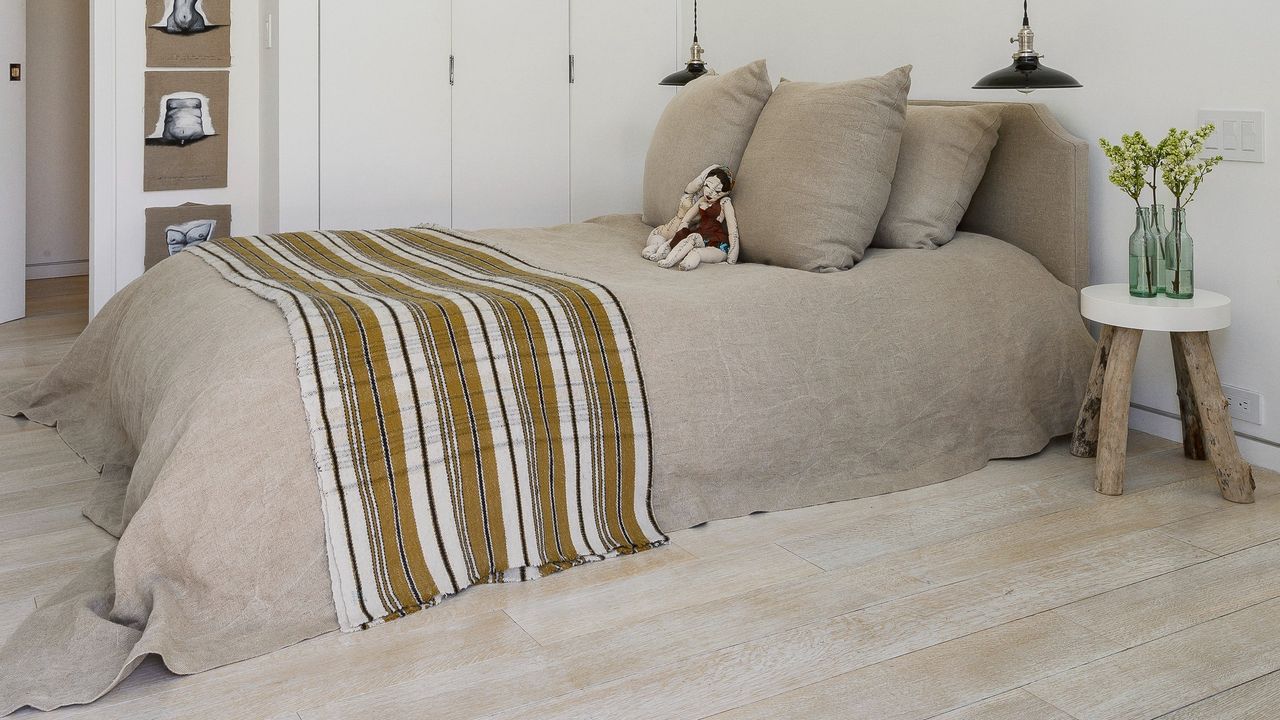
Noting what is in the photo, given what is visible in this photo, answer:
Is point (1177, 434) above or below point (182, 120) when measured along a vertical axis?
below

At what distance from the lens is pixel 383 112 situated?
4.34 meters

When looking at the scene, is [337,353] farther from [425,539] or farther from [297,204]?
[297,204]

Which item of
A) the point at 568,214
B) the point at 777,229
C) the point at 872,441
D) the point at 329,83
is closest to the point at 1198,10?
the point at 777,229

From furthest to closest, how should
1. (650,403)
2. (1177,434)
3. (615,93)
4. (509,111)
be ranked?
1. (615,93)
2. (509,111)
3. (1177,434)
4. (650,403)

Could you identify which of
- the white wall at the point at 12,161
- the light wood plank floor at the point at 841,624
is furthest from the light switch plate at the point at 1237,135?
the white wall at the point at 12,161

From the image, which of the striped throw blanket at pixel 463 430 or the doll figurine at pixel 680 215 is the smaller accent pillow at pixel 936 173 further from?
the striped throw blanket at pixel 463 430

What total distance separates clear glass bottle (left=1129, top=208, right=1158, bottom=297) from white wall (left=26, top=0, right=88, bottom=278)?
16.2 feet

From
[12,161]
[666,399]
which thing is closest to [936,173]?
[666,399]

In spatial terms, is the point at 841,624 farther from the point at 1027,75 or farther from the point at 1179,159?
the point at 1027,75

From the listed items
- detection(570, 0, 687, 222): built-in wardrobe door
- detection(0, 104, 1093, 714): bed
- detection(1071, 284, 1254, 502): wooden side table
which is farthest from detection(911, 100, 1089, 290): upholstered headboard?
detection(570, 0, 687, 222): built-in wardrobe door

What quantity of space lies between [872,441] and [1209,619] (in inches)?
34.2

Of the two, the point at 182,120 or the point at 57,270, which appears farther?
the point at 57,270

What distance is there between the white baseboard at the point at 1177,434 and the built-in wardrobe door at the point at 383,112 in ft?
9.04

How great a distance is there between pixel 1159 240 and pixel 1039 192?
563 millimetres
